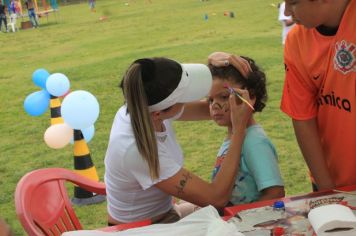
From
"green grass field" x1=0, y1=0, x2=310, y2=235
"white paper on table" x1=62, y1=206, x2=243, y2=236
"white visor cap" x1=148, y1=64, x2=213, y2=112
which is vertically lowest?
"green grass field" x1=0, y1=0, x2=310, y2=235

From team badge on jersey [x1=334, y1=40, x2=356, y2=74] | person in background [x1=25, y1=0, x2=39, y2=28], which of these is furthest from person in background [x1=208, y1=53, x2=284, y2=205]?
person in background [x1=25, y1=0, x2=39, y2=28]

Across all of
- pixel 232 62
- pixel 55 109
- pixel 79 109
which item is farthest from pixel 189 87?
pixel 55 109

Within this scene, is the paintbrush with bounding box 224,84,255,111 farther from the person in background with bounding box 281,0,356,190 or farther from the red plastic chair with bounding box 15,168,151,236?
the red plastic chair with bounding box 15,168,151,236

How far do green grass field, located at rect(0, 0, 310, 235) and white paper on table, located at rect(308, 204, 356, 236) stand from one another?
2482 mm

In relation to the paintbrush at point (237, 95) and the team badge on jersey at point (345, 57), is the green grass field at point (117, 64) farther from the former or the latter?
the team badge on jersey at point (345, 57)

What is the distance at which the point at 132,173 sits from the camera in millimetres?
2020

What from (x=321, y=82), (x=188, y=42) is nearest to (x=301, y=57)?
(x=321, y=82)

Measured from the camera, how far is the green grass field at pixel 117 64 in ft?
16.0

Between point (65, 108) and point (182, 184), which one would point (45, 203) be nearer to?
point (182, 184)

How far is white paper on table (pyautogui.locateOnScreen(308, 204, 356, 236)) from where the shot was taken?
149cm

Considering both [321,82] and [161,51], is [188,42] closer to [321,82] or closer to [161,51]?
[161,51]

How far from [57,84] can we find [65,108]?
2.81ft

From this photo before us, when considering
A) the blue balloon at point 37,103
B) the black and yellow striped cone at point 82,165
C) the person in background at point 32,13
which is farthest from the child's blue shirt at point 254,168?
the person in background at point 32,13

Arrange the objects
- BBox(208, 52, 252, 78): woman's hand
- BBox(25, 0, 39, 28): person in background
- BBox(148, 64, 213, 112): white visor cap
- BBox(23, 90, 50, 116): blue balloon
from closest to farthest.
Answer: BBox(148, 64, 213, 112): white visor cap < BBox(208, 52, 252, 78): woman's hand < BBox(23, 90, 50, 116): blue balloon < BBox(25, 0, 39, 28): person in background
